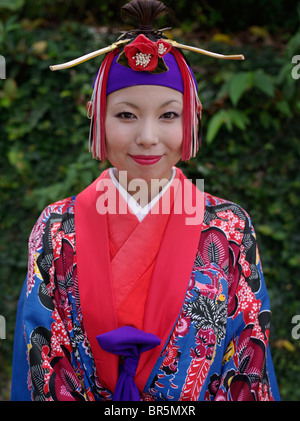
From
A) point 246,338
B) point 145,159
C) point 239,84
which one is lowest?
point 246,338

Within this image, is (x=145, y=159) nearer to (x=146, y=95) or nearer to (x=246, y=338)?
(x=146, y=95)

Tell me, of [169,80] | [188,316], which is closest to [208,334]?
[188,316]

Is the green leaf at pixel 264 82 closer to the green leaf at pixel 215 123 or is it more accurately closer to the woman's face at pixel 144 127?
the green leaf at pixel 215 123

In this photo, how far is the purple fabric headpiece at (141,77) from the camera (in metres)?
1.57

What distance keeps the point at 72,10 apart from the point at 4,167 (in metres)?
1.35

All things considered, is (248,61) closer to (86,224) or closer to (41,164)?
(41,164)

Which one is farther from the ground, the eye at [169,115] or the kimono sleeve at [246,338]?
the eye at [169,115]

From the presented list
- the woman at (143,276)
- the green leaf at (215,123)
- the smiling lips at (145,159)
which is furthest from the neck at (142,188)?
the green leaf at (215,123)

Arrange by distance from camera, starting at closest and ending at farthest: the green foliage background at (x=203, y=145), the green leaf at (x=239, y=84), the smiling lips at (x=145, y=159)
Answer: the smiling lips at (x=145, y=159) < the green leaf at (x=239, y=84) < the green foliage background at (x=203, y=145)

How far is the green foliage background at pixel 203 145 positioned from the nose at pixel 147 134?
4.24 ft

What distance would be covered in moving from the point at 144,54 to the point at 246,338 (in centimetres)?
105

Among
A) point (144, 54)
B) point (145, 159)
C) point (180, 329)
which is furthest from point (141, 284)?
point (144, 54)

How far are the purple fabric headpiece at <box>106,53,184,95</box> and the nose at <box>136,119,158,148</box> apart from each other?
0.43 ft

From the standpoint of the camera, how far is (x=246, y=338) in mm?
1729
